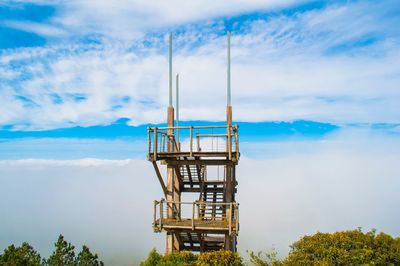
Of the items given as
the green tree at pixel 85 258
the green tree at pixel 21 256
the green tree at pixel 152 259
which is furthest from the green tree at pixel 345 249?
the green tree at pixel 21 256

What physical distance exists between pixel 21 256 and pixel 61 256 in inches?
67.7

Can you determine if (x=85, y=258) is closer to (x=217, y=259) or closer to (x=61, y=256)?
(x=61, y=256)

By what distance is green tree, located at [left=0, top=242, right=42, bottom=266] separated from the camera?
18750mm

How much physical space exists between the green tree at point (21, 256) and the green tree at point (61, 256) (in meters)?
0.58

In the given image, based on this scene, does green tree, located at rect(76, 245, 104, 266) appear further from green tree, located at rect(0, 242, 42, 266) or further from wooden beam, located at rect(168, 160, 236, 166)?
wooden beam, located at rect(168, 160, 236, 166)

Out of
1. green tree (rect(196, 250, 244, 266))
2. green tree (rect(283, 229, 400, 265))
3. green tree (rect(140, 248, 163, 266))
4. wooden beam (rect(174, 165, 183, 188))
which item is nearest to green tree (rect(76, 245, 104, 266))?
green tree (rect(140, 248, 163, 266))

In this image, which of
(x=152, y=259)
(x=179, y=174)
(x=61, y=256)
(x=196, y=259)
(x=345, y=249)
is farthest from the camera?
(x=179, y=174)

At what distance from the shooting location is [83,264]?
65.2ft

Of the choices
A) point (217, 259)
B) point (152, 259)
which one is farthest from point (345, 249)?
point (152, 259)

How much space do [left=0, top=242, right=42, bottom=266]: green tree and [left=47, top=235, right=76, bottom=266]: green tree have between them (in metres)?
0.58

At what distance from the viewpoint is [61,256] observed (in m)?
19.8

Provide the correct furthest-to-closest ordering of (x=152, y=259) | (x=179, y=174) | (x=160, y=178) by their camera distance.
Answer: (x=179, y=174)
(x=160, y=178)
(x=152, y=259)

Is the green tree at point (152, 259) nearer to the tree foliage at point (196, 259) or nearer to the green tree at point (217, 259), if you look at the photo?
the tree foliage at point (196, 259)

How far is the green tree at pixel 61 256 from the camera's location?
19750 mm
